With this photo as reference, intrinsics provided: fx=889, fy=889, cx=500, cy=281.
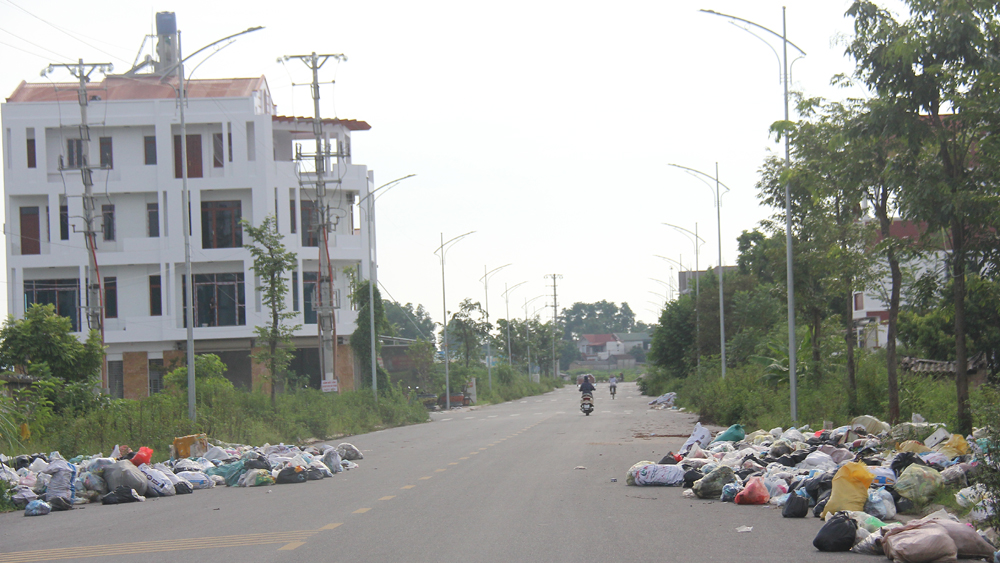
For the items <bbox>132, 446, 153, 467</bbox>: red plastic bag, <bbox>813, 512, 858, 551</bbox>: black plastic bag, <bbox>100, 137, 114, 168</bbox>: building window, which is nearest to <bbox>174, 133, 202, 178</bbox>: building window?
<bbox>100, 137, 114, 168</bbox>: building window

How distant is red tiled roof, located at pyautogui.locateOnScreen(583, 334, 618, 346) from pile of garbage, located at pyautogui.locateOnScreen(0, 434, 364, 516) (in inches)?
7019

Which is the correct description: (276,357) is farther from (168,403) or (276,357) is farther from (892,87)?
(892,87)

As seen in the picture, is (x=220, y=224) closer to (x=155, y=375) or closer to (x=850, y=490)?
(x=155, y=375)

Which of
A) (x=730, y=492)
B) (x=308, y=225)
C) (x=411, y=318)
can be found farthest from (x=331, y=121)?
(x=411, y=318)

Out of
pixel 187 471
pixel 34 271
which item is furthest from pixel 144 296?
pixel 187 471

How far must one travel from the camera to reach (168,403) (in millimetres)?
22594

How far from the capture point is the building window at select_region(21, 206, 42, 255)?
47031 mm

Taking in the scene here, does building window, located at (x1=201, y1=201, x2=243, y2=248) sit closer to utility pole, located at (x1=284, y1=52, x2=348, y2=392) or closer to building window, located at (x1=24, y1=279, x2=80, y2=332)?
building window, located at (x1=24, y1=279, x2=80, y2=332)

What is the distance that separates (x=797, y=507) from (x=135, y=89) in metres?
46.2

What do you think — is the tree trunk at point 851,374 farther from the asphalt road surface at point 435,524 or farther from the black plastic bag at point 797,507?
the black plastic bag at point 797,507

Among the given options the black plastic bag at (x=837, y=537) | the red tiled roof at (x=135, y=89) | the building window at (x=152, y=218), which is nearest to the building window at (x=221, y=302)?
the building window at (x=152, y=218)

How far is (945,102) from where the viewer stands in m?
13.3

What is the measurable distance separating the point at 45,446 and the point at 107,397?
512cm

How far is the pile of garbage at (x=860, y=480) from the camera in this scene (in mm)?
7309
